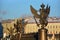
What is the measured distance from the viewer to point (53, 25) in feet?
97.5

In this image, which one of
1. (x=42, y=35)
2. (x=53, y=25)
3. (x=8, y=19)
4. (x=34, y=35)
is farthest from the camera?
(x=53, y=25)

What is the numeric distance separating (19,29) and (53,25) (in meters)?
18.5

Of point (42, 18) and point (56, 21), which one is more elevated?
point (42, 18)

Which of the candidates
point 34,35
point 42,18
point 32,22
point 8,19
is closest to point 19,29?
point 34,35

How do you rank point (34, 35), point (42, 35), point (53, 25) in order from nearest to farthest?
point (42, 35), point (34, 35), point (53, 25)

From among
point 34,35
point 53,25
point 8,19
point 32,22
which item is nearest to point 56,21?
point 53,25

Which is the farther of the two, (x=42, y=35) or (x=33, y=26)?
(x=33, y=26)

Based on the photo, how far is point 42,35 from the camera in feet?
34.7

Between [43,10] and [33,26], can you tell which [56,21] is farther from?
[43,10]

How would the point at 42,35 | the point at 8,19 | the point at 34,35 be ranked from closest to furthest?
the point at 42,35 < the point at 34,35 < the point at 8,19

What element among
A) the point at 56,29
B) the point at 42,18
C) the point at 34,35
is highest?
the point at 42,18

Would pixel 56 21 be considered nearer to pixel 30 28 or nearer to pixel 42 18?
pixel 30 28

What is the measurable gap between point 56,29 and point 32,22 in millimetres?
3223

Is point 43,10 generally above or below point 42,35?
above
